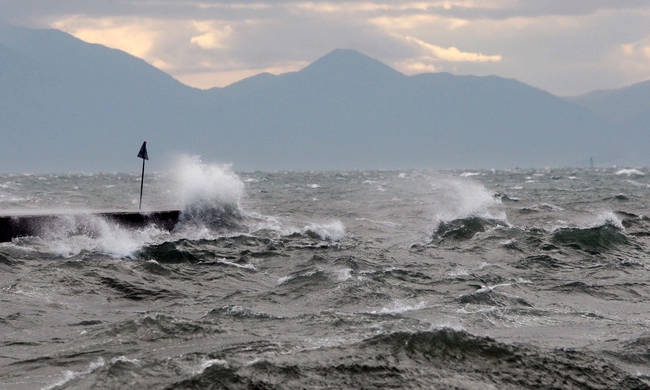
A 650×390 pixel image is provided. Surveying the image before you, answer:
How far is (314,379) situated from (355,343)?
4.89ft

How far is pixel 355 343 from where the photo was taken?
997 centimetres

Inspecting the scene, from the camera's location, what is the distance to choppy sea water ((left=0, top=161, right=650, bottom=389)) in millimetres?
8898

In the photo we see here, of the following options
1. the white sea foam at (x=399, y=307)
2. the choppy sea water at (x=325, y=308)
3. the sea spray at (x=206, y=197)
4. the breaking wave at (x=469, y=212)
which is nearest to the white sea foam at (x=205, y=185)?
the sea spray at (x=206, y=197)

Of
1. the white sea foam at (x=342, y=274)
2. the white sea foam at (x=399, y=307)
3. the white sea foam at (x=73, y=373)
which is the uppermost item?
the white sea foam at (x=399, y=307)

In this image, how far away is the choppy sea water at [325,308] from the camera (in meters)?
8.90

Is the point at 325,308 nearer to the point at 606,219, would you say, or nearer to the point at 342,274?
the point at 342,274

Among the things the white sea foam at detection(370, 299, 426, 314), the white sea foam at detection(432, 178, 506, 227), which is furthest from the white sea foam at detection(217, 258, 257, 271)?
the white sea foam at detection(432, 178, 506, 227)

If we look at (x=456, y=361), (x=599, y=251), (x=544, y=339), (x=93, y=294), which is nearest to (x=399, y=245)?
(x=599, y=251)

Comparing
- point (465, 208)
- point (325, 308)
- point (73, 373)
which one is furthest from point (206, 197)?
point (73, 373)

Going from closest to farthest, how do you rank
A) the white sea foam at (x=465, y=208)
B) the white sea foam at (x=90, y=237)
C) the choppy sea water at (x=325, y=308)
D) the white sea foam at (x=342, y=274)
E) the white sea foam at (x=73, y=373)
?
the white sea foam at (x=73, y=373) < the choppy sea water at (x=325, y=308) < the white sea foam at (x=342, y=274) < the white sea foam at (x=90, y=237) < the white sea foam at (x=465, y=208)

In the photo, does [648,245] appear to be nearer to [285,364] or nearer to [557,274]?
[557,274]

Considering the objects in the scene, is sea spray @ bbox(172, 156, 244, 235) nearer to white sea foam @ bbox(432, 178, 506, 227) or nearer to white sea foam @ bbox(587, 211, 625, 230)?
white sea foam @ bbox(432, 178, 506, 227)

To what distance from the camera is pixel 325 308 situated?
41.8 ft

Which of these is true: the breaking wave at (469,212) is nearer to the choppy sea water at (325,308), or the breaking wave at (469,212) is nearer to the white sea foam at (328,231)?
the choppy sea water at (325,308)
